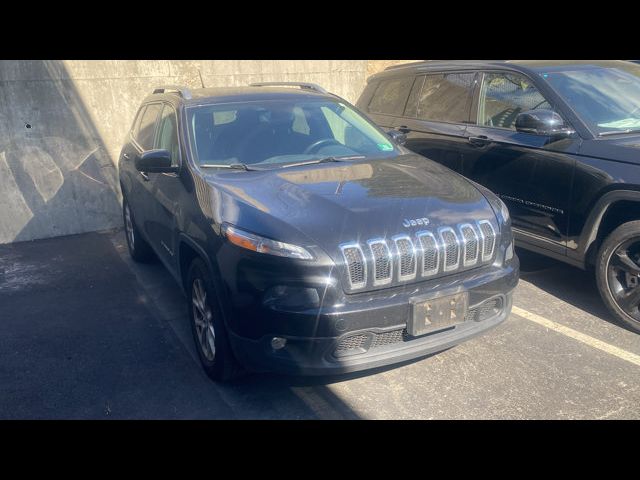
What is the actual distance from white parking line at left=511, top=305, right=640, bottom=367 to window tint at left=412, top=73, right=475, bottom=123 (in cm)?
202

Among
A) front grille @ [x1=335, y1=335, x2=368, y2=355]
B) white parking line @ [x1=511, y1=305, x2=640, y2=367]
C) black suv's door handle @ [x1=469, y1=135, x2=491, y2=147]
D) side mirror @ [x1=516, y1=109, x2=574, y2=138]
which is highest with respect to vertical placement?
side mirror @ [x1=516, y1=109, x2=574, y2=138]

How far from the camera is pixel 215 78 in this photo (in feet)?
26.9

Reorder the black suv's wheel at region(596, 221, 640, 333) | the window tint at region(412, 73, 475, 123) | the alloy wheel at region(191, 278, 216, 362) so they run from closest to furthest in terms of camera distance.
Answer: the alloy wheel at region(191, 278, 216, 362) < the black suv's wheel at region(596, 221, 640, 333) < the window tint at region(412, 73, 475, 123)

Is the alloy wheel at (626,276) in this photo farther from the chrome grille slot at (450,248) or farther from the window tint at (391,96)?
the window tint at (391,96)

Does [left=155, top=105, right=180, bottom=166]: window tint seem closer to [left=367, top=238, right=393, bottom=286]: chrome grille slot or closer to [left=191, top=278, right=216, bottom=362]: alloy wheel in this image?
[left=191, top=278, right=216, bottom=362]: alloy wheel

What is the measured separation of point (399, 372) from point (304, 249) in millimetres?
1239

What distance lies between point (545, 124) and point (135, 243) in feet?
13.2

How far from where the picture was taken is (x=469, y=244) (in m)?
3.44

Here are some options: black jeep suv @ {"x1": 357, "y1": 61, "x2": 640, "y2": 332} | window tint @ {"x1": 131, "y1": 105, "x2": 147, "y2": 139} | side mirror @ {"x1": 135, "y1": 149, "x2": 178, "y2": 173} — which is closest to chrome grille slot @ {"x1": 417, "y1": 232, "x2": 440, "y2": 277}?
black jeep suv @ {"x1": 357, "y1": 61, "x2": 640, "y2": 332}

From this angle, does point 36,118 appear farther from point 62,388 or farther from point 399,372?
point 399,372

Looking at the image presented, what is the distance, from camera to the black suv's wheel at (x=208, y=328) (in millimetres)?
3453

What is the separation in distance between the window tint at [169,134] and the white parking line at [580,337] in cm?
287

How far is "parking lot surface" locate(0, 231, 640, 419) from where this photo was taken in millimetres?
3441

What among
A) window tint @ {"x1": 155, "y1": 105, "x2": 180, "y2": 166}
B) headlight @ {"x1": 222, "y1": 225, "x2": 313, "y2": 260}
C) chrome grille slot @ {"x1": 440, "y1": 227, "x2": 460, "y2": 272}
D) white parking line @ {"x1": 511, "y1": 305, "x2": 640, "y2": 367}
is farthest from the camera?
window tint @ {"x1": 155, "y1": 105, "x2": 180, "y2": 166}
